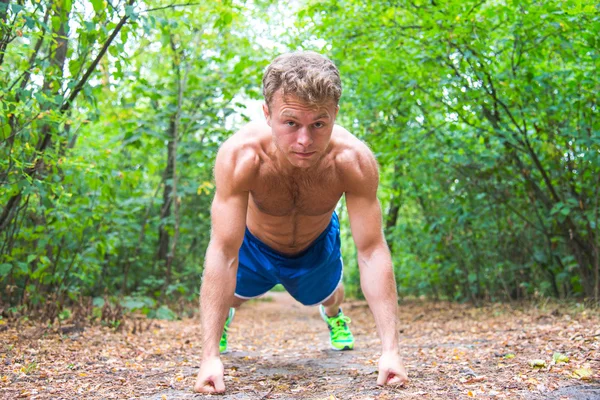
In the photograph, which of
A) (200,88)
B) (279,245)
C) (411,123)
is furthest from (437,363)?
(200,88)

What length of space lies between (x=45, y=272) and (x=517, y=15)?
15.2 ft

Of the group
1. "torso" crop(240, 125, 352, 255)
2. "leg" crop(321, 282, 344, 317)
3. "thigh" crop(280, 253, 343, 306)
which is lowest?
"leg" crop(321, 282, 344, 317)

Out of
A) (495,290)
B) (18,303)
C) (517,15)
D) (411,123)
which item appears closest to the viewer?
(517,15)

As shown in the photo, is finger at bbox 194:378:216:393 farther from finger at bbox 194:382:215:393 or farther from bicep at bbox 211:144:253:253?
bicep at bbox 211:144:253:253

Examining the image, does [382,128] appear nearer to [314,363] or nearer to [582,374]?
[314,363]

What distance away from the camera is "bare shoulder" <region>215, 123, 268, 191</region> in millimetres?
2607

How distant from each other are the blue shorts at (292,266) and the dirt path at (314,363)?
49cm

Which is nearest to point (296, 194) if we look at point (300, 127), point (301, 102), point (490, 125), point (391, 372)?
point (300, 127)

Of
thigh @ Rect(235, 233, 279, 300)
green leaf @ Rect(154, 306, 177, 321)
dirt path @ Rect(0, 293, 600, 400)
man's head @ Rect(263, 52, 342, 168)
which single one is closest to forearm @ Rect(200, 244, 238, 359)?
dirt path @ Rect(0, 293, 600, 400)

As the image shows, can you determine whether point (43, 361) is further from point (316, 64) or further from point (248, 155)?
point (316, 64)

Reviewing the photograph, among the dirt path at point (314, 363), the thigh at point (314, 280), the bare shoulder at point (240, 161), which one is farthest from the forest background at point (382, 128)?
the thigh at point (314, 280)

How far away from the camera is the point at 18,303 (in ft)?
15.8

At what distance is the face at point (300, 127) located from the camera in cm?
230

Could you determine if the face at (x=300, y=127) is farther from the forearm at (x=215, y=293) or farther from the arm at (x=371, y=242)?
the forearm at (x=215, y=293)
